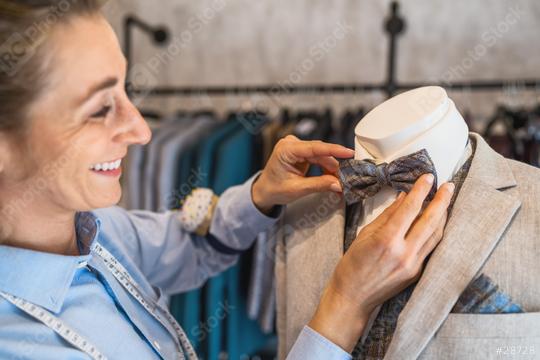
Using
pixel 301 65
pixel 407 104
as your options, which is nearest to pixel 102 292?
pixel 407 104

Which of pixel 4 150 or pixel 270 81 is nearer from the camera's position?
pixel 4 150

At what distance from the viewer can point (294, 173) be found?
0.85m

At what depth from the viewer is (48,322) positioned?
2.16ft

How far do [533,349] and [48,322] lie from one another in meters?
0.59

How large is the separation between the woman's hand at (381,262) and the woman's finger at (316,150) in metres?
0.14

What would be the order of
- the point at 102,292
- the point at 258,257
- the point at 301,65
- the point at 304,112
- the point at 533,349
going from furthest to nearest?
the point at 301,65, the point at 304,112, the point at 258,257, the point at 102,292, the point at 533,349

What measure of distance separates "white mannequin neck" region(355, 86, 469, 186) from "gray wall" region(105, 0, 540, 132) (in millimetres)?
811

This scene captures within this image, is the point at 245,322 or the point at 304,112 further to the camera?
the point at 304,112

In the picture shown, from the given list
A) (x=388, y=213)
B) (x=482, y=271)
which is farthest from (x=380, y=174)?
(x=482, y=271)

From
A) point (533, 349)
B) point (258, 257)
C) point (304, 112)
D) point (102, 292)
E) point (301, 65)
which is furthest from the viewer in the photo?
point (301, 65)

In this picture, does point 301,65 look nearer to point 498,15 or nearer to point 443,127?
point 498,15

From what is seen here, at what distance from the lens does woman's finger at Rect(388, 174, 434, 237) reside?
1.98 feet

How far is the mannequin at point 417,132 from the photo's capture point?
2.15 ft

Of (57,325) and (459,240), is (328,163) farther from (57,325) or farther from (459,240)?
(57,325)
